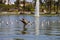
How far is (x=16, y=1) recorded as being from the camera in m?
91.9

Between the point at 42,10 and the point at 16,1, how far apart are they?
12.3 meters

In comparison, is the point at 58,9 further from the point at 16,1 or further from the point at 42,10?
the point at 16,1

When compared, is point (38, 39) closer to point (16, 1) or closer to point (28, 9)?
point (28, 9)

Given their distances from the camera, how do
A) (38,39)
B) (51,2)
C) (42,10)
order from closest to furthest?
(38,39)
(42,10)
(51,2)

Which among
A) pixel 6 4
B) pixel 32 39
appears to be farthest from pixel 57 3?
pixel 32 39

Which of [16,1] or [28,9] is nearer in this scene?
[28,9]

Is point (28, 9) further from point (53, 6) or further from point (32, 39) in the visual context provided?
point (32, 39)

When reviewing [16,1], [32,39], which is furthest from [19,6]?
[32,39]

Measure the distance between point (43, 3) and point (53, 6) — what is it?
3210mm

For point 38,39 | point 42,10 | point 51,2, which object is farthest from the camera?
point 51,2

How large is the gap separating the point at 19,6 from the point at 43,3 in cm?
776

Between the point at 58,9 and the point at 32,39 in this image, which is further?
the point at 58,9

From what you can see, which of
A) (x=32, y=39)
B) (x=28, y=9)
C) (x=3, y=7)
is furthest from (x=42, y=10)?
(x=32, y=39)

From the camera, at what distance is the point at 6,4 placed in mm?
91312
